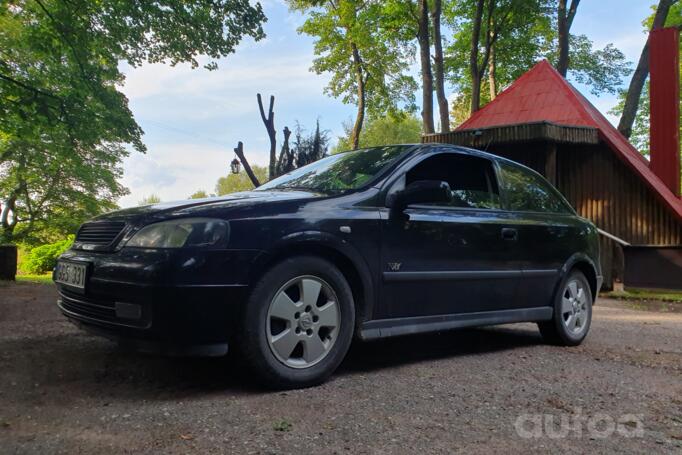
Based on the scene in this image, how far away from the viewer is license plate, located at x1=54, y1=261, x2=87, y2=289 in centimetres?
334

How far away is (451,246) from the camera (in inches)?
163

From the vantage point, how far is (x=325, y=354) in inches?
133

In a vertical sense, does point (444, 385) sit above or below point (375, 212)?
below

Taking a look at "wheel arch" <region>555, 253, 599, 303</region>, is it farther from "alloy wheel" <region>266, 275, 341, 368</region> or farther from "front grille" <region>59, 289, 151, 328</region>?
"front grille" <region>59, 289, 151, 328</region>

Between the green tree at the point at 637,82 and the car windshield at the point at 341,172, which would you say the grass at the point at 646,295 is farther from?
the car windshield at the point at 341,172

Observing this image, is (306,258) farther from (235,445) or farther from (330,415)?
(235,445)

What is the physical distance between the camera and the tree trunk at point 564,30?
19344mm

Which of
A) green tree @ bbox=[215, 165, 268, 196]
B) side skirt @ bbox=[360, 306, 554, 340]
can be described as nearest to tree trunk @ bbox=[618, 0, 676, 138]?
side skirt @ bbox=[360, 306, 554, 340]

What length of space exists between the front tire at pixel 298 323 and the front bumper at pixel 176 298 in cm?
13

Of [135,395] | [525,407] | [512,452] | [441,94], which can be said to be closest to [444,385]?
[525,407]

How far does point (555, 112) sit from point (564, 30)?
595cm

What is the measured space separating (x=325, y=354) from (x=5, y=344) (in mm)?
2811

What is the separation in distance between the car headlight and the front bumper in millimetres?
56

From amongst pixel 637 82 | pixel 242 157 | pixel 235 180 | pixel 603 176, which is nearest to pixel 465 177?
pixel 603 176
